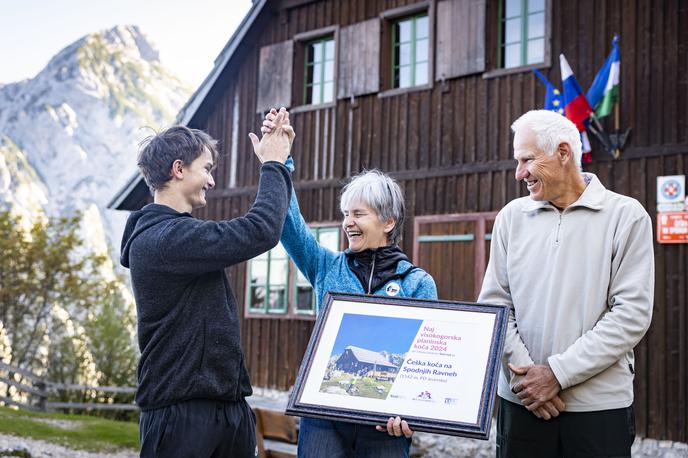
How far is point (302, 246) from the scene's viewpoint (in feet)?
11.1

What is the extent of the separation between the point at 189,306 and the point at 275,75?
1026 centimetres

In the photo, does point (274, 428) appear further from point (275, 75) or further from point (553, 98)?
point (275, 75)

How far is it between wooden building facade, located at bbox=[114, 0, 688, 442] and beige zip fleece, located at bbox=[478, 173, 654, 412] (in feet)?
18.9

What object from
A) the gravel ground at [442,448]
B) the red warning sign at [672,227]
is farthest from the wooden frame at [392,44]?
the gravel ground at [442,448]

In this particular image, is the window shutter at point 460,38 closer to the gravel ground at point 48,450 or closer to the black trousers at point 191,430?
the gravel ground at point 48,450

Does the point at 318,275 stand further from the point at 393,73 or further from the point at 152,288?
the point at 393,73

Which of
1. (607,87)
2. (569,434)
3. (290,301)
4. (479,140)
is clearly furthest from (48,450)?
(569,434)

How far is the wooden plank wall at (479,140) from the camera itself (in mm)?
8492

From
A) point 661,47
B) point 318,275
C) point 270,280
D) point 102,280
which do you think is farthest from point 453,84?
point 102,280

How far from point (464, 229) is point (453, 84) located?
1.92 metres

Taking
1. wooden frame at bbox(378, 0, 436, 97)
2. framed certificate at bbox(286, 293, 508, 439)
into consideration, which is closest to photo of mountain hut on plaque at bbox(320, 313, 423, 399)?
framed certificate at bbox(286, 293, 508, 439)

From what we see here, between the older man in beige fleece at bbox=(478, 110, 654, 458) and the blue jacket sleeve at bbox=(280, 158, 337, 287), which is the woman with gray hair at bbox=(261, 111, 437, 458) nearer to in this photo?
the blue jacket sleeve at bbox=(280, 158, 337, 287)

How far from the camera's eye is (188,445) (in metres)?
2.74

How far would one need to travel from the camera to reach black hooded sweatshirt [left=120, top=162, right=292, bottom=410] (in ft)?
9.02
